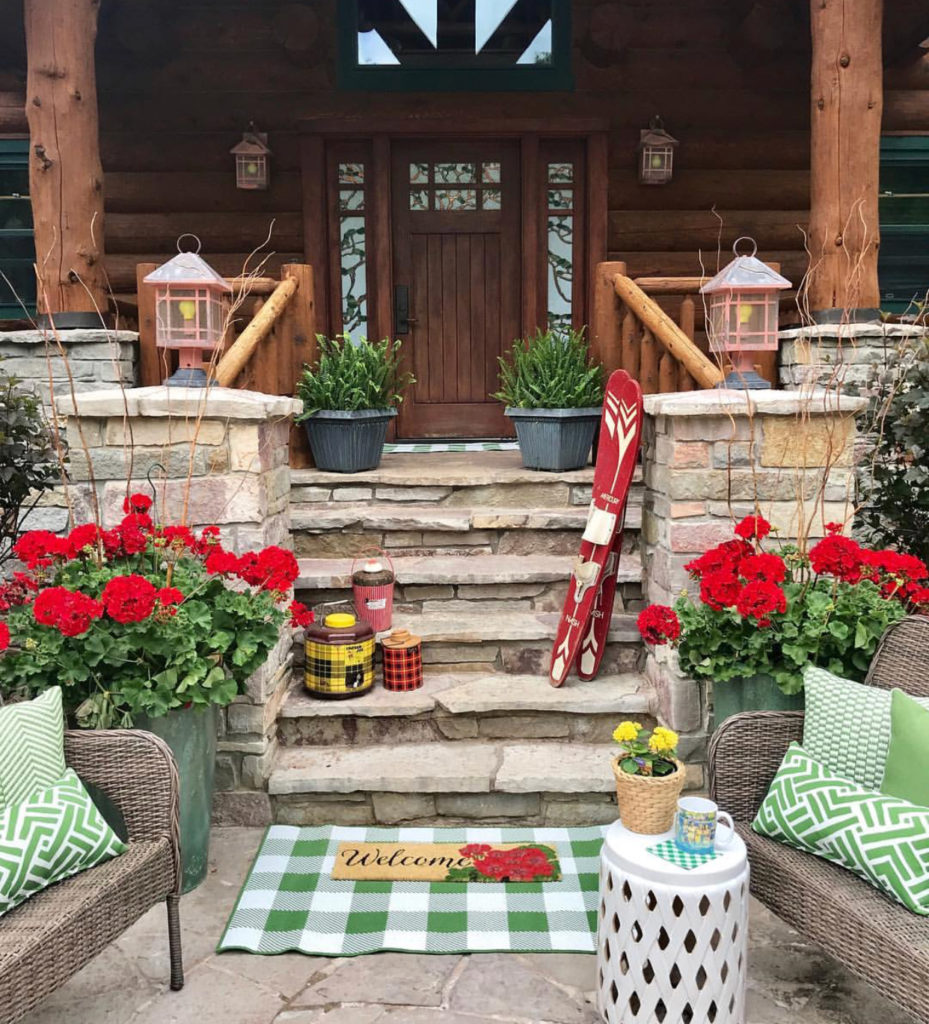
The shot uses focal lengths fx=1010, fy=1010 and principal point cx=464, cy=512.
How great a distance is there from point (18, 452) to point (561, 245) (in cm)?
361

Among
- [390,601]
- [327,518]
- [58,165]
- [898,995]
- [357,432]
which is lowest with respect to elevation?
[898,995]

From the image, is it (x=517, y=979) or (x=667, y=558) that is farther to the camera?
(x=667, y=558)

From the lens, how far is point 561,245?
238 inches

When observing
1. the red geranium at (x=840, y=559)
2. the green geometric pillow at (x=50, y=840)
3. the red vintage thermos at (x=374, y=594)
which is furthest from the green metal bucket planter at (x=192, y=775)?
the red geranium at (x=840, y=559)

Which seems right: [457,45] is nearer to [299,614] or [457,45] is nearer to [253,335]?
[253,335]

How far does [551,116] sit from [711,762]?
175 inches

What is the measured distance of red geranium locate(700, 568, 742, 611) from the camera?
2.61 m

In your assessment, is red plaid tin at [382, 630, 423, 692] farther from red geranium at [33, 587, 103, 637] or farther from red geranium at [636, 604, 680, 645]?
red geranium at [33, 587, 103, 637]

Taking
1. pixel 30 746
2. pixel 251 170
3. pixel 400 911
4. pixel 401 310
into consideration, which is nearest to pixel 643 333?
pixel 401 310

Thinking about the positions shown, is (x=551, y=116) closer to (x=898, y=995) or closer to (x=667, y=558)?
(x=667, y=558)

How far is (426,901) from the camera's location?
263 centimetres

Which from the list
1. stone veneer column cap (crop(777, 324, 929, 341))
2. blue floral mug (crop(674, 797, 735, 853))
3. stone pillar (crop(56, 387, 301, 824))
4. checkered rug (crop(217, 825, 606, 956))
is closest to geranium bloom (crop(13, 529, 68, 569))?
stone pillar (crop(56, 387, 301, 824))

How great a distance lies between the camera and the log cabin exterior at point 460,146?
19.0ft

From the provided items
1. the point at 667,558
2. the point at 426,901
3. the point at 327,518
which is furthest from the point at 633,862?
the point at 327,518
